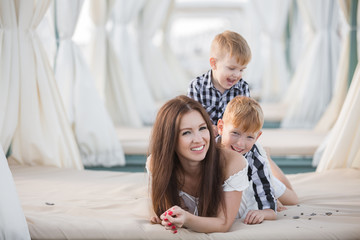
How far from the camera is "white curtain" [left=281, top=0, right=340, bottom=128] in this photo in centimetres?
532

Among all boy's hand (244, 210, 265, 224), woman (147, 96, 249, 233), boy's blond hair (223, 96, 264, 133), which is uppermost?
boy's blond hair (223, 96, 264, 133)

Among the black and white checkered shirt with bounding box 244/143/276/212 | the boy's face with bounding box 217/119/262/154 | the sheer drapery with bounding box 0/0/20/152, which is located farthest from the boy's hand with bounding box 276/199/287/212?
the sheer drapery with bounding box 0/0/20/152

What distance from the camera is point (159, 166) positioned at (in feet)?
6.53

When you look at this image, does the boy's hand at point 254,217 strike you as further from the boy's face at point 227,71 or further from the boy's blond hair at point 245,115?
the boy's face at point 227,71

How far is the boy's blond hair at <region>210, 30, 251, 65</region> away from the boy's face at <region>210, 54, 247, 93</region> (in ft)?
0.07

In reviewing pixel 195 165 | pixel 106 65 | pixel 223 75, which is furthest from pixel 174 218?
pixel 106 65

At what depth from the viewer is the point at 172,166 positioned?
6.57 ft

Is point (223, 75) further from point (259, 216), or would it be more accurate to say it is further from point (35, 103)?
point (35, 103)

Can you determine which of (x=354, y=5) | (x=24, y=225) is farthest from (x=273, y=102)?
(x=24, y=225)

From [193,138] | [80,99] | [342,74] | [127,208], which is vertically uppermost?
[342,74]

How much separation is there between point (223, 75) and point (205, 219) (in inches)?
35.8

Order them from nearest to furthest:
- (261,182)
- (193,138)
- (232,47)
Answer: (193,138) < (261,182) < (232,47)

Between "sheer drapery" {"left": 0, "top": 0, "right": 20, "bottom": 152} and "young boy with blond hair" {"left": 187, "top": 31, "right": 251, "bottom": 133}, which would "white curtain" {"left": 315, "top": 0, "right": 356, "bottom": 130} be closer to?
"young boy with blond hair" {"left": 187, "top": 31, "right": 251, "bottom": 133}

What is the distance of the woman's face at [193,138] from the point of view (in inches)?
76.7
